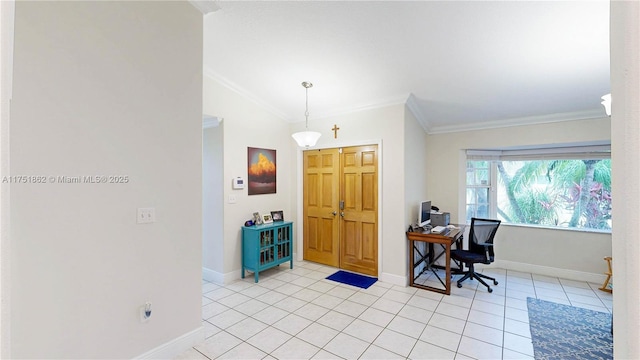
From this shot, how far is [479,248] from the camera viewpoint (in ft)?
12.1

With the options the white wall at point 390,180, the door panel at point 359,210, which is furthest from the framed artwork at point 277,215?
the white wall at point 390,180

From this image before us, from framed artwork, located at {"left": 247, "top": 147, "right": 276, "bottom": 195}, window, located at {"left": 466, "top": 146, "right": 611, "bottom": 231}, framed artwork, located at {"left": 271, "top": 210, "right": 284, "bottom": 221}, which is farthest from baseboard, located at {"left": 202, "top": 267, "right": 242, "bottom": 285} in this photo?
window, located at {"left": 466, "top": 146, "right": 611, "bottom": 231}

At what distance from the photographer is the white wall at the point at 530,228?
369cm

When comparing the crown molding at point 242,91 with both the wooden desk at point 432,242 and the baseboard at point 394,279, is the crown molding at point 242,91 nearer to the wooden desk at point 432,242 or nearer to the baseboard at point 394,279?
the wooden desk at point 432,242

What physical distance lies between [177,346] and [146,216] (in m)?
1.13

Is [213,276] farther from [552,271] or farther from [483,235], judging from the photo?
[552,271]

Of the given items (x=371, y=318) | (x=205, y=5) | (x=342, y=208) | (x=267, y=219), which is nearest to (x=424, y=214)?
(x=342, y=208)

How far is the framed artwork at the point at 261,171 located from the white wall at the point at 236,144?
8cm

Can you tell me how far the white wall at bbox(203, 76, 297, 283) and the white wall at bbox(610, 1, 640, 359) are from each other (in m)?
3.67

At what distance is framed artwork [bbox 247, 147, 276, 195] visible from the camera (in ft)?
13.2

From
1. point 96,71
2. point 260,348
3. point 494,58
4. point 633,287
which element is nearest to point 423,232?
point 494,58

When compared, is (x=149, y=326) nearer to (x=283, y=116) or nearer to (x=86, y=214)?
(x=86, y=214)

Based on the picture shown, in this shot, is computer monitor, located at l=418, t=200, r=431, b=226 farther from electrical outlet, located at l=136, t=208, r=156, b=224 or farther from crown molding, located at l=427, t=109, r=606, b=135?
electrical outlet, located at l=136, t=208, r=156, b=224

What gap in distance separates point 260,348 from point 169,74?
8.06 feet
